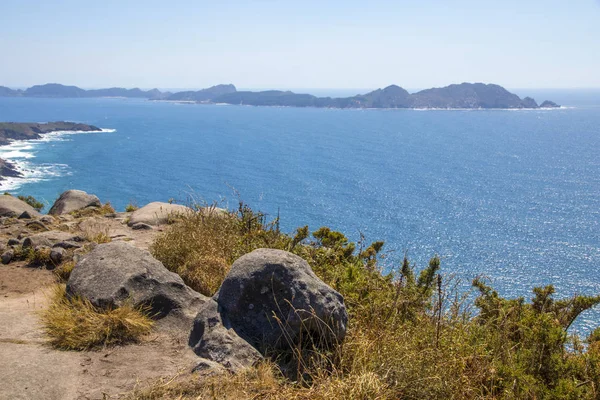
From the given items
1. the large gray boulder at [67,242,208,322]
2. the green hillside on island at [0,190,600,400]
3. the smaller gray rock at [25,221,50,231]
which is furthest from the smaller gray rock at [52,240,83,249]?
the large gray boulder at [67,242,208,322]

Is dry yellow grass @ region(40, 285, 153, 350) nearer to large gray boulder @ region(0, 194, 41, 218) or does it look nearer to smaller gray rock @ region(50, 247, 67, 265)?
smaller gray rock @ region(50, 247, 67, 265)

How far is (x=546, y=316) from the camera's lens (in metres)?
5.32

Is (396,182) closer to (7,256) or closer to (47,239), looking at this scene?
(47,239)

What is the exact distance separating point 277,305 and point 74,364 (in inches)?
90.8

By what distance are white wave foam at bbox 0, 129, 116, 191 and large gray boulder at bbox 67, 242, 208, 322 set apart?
71527mm

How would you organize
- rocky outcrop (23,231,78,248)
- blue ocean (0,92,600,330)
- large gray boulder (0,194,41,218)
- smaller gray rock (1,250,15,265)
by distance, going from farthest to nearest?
blue ocean (0,92,600,330) < large gray boulder (0,194,41,218) < rocky outcrop (23,231,78,248) < smaller gray rock (1,250,15,265)

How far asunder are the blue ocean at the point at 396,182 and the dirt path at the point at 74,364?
11618 mm

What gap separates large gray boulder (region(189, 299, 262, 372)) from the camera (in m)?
4.83

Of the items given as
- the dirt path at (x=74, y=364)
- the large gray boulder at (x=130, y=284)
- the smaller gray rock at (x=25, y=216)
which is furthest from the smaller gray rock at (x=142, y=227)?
the dirt path at (x=74, y=364)

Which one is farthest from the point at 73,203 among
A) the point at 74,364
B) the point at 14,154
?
the point at 14,154

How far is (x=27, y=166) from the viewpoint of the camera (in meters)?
83.8

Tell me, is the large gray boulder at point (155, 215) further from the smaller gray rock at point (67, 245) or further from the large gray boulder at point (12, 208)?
the large gray boulder at point (12, 208)

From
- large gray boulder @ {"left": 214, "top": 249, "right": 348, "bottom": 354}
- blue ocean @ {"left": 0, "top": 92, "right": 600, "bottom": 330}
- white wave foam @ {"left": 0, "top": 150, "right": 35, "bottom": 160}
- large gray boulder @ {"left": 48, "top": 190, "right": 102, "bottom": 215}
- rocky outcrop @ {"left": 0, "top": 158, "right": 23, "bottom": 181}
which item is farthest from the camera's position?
white wave foam @ {"left": 0, "top": 150, "right": 35, "bottom": 160}

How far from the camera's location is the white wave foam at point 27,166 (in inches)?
2825
